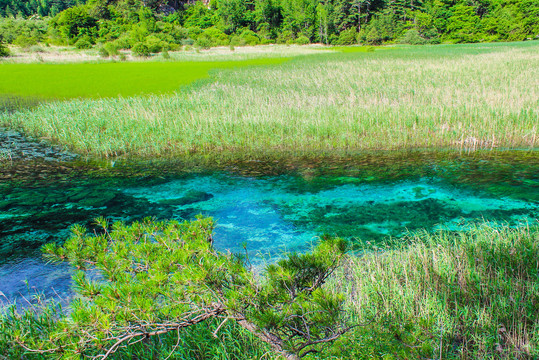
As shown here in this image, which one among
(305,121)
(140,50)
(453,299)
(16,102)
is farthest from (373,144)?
(140,50)

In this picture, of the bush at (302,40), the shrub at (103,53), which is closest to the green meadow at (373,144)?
the shrub at (103,53)

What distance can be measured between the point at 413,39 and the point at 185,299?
7805 centimetres

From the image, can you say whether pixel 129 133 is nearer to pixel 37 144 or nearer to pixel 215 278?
pixel 37 144

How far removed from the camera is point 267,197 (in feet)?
20.8

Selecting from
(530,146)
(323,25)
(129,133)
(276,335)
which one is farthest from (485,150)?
(323,25)

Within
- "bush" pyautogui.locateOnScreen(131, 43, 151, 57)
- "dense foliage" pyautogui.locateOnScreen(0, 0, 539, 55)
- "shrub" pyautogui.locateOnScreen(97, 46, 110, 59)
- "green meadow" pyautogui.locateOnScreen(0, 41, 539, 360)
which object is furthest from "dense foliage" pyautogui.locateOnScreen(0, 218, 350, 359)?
"dense foliage" pyautogui.locateOnScreen(0, 0, 539, 55)

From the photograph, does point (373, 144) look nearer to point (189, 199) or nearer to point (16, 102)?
point (189, 199)

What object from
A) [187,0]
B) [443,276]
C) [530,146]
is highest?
A: [187,0]

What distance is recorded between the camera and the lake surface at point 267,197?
480cm

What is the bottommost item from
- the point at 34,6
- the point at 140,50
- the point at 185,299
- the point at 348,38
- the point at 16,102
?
the point at 16,102

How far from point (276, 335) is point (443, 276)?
203 cm

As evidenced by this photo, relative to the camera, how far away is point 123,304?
69.0 inches

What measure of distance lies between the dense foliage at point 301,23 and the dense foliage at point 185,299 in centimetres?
5515

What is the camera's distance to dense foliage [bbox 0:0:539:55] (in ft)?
220
